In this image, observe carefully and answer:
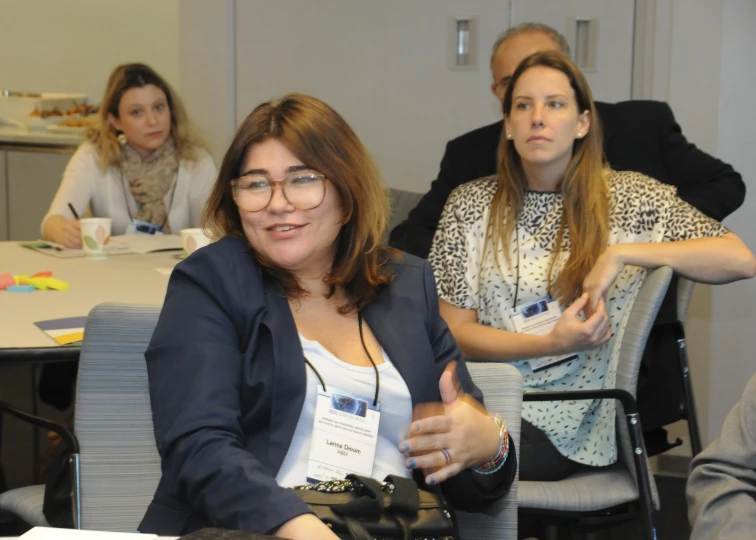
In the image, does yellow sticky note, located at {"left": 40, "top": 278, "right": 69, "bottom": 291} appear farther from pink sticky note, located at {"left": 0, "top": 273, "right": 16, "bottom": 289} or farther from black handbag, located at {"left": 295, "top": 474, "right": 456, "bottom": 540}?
black handbag, located at {"left": 295, "top": 474, "right": 456, "bottom": 540}

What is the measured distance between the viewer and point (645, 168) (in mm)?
2955

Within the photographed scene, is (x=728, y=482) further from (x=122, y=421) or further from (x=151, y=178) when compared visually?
(x=151, y=178)

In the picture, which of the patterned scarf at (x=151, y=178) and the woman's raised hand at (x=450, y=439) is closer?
the woman's raised hand at (x=450, y=439)

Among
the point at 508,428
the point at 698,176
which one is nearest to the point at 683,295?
the point at 698,176

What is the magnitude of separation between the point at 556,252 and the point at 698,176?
2.39 feet

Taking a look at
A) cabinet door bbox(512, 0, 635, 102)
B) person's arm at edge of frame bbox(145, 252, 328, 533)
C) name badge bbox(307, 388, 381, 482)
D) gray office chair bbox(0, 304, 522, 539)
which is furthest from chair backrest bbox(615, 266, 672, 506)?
cabinet door bbox(512, 0, 635, 102)

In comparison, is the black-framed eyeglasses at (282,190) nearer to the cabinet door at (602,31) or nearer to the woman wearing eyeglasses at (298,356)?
the woman wearing eyeglasses at (298,356)

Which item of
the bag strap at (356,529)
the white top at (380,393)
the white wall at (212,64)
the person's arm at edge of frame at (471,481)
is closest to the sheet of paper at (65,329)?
the white top at (380,393)

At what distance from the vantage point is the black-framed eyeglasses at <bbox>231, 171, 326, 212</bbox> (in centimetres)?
166

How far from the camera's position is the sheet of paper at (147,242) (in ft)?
10.8

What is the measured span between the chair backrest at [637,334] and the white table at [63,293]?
1147mm

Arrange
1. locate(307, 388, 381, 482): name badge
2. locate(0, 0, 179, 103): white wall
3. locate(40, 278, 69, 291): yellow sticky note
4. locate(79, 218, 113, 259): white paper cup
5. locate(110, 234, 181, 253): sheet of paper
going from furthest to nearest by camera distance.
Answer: locate(0, 0, 179, 103): white wall
locate(110, 234, 181, 253): sheet of paper
locate(79, 218, 113, 259): white paper cup
locate(40, 278, 69, 291): yellow sticky note
locate(307, 388, 381, 482): name badge

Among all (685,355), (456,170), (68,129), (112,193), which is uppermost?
(68,129)

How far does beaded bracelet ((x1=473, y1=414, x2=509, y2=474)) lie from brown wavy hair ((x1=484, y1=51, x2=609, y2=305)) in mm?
894
